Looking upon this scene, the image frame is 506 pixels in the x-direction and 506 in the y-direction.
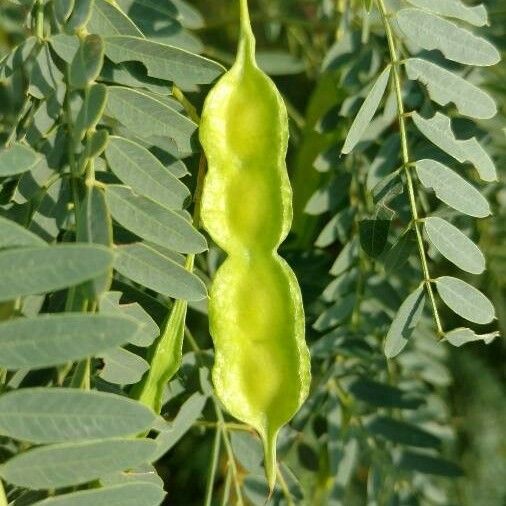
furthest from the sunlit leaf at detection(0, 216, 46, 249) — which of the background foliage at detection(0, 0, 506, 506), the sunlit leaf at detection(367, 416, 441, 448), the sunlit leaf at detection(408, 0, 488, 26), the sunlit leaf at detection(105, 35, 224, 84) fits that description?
the sunlit leaf at detection(367, 416, 441, 448)

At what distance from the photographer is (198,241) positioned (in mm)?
835

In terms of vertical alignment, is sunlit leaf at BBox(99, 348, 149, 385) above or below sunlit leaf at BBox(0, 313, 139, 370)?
below

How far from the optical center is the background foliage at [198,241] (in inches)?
28.2

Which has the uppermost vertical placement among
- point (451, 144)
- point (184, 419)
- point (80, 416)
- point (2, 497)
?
point (451, 144)

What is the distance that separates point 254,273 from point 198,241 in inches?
2.2

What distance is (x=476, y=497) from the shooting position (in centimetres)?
171

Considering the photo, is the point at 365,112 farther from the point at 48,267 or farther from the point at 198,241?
the point at 48,267

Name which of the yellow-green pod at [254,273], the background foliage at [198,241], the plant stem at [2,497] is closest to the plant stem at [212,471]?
the background foliage at [198,241]

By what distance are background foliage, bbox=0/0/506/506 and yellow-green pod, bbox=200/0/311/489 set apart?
1.2 inches

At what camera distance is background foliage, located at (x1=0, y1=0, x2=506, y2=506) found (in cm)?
72

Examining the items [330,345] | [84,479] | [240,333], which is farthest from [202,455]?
[84,479]

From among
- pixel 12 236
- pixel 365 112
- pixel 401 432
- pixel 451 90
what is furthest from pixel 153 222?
pixel 401 432

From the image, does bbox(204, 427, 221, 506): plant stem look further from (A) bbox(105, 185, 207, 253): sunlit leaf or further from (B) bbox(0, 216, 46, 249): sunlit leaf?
(B) bbox(0, 216, 46, 249): sunlit leaf

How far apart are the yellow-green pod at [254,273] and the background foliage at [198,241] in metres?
0.03
